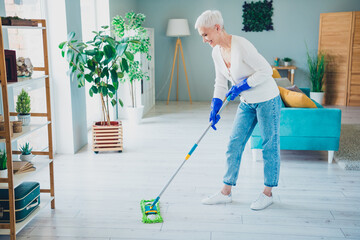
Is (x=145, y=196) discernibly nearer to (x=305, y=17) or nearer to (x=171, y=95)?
(x=171, y=95)

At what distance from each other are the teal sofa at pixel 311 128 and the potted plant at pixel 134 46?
1.92 m

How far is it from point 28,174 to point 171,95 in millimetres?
5524

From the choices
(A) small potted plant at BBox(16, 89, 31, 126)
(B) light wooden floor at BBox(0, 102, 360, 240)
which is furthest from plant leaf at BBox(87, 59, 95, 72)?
(A) small potted plant at BBox(16, 89, 31, 126)

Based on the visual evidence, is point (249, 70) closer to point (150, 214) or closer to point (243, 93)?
point (243, 93)

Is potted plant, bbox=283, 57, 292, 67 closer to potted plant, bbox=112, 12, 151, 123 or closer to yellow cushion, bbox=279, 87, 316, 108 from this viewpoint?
potted plant, bbox=112, 12, 151, 123

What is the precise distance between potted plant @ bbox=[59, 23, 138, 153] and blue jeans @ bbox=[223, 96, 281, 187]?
1625 mm

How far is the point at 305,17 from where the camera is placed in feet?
23.9

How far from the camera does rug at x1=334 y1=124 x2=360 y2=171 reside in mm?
3742

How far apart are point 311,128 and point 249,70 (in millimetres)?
1453

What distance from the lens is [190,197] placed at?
10.0ft

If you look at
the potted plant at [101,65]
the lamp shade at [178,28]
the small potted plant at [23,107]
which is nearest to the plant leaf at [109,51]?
the potted plant at [101,65]

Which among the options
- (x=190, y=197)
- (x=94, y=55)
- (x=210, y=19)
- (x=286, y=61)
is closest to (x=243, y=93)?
(x=210, y=19)

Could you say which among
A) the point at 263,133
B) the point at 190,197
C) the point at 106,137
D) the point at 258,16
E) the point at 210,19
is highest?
the point at 258,16

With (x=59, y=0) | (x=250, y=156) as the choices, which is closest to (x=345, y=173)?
(x=250, y=156)
